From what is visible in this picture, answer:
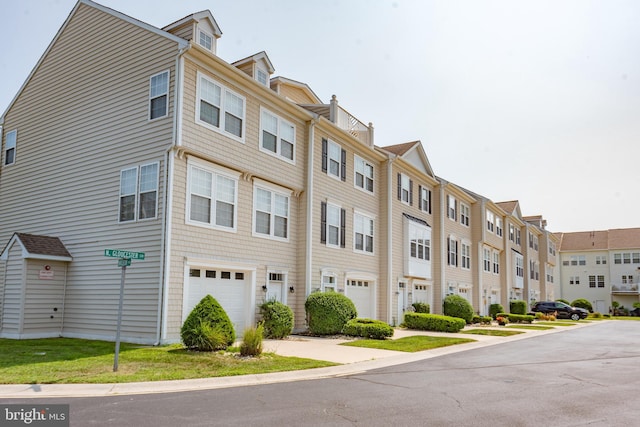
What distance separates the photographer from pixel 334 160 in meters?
24.8

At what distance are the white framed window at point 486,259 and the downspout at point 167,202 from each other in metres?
32.4

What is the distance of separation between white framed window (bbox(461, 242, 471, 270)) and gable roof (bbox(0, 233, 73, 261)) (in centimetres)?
2846

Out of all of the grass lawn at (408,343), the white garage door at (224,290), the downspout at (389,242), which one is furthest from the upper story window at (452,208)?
the white garage door at (224,290)

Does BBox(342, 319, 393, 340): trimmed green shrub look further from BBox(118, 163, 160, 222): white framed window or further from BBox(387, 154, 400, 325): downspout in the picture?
BBox(118, 163, 160, 222): white framed window

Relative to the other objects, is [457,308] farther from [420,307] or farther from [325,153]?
[325,153]

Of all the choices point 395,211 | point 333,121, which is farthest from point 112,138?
point 395,211

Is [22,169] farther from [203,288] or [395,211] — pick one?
[395,211]

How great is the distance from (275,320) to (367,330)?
3.84 metres

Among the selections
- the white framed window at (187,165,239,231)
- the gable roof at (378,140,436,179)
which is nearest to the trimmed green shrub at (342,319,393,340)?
the white framed window at (187,165,239,231)

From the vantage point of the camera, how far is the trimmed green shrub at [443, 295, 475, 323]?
32.9 metres

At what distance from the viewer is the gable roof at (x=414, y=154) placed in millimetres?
31706

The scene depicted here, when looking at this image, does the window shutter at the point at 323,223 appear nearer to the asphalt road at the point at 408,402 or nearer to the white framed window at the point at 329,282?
the white framed window at the point at 329,282

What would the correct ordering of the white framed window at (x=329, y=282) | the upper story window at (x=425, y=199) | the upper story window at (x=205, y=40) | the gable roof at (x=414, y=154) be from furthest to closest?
the upper story window at (x=425, y=199), the gable roof at (x=414, y=154), the white framed window at (x=329, y=282), the upper story window at (x=205, y=40)

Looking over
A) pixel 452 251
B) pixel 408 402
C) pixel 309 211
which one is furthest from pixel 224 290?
pixel 452 251
